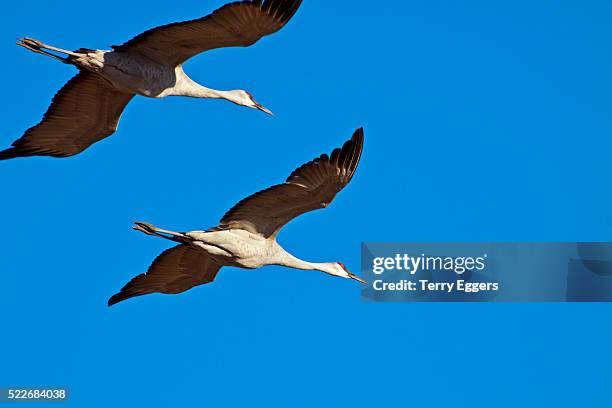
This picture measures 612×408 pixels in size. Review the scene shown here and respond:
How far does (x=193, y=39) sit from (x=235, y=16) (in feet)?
2.68

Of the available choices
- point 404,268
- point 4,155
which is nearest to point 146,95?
point 4,155

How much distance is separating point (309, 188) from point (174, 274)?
3.39 metres

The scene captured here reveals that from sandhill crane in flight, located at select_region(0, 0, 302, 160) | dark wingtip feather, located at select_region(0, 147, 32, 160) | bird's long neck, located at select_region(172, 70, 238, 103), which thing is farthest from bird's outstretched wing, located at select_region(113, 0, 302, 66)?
dark wingtip feather, located at select_region(0, 147, 32, 160)

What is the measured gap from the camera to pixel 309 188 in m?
20.8

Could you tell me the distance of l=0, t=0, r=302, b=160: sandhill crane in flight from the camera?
20.2 metres

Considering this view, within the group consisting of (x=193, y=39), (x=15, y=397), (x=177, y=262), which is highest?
→ (x=193, y=39)

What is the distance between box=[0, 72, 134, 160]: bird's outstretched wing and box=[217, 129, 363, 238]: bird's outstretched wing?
2468 mm

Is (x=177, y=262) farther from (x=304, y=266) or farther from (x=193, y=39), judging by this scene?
(x=193, y=39)

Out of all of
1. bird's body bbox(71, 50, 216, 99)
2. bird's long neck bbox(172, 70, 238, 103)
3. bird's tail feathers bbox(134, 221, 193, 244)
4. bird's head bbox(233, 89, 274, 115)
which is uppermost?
bird's head bbox(233, 89, 274, 115)

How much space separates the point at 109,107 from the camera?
22.3 m

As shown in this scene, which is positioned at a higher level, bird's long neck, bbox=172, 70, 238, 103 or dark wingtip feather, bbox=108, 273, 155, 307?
bird's long neck, bbox=172, 70, 238, 103

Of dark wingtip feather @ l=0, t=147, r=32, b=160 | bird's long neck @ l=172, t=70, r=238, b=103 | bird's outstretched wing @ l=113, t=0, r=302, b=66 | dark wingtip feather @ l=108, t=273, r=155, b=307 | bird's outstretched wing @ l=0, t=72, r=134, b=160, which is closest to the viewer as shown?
bird's outstretched wing @ l=113, t=0, r=302, b=66

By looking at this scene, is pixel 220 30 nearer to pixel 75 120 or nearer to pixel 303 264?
pixel 75 120

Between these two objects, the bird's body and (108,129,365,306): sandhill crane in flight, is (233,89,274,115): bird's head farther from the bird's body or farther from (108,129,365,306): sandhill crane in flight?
(108,129,365,306): sandhill crane in flight
